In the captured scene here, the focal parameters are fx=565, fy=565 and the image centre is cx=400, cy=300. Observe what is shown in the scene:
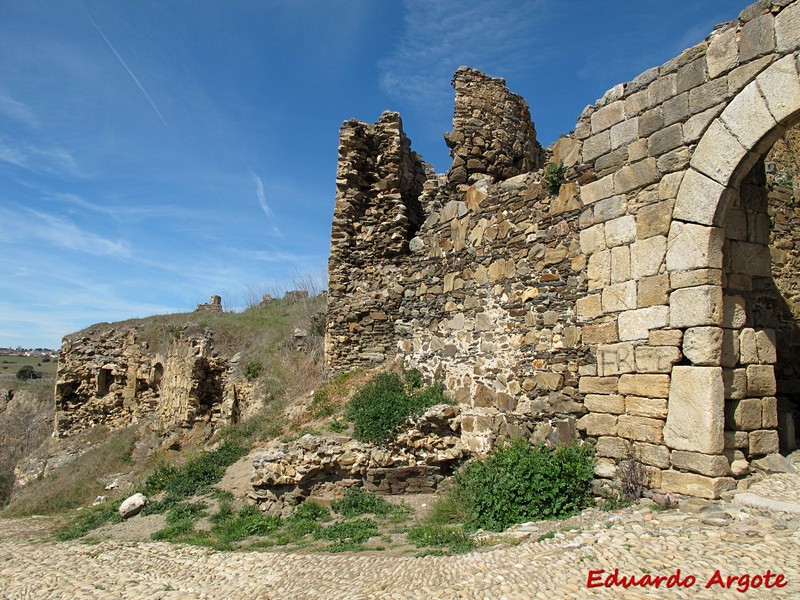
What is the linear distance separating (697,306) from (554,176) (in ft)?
9.02

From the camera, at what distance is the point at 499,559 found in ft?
16.2

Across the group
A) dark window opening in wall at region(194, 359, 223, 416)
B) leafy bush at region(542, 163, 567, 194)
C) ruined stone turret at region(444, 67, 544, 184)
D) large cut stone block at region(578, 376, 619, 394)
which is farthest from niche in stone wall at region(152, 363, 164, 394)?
large cut stone block at region(578, 376, 619, 394)

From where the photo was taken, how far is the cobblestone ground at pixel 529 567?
4008 mm

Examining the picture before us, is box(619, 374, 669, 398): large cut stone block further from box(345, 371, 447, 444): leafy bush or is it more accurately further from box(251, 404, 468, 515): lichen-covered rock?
box(345, 371, 447, 444): leafy bush

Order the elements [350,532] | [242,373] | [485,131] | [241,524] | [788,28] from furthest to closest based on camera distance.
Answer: [242,373], [485,131], [241,524], [350,532], [788,28]

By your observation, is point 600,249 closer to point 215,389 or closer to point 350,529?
point 350,529

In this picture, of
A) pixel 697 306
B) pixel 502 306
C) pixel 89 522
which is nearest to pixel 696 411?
pixel 697 306

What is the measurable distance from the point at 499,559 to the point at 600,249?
374cm

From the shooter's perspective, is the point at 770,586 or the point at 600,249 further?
the point at 600,249

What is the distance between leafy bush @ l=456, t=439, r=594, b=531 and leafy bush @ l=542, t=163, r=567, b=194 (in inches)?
132

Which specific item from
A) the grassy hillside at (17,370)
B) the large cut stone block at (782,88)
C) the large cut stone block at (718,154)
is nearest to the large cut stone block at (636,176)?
the large cut stone block at (718,154)

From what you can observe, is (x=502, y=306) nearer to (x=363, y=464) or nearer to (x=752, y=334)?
(x=363, y=464)

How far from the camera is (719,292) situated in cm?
552

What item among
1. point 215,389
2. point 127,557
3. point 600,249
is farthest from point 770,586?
point 215,389
